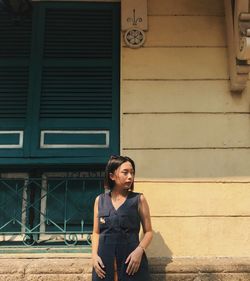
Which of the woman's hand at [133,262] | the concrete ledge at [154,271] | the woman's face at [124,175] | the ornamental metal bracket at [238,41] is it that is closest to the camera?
the woman's hand at [133,262]

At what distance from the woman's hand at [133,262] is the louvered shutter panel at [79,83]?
144cm

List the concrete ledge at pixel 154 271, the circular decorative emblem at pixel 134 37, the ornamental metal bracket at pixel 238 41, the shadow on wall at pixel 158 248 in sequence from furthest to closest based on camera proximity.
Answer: the circular decorative emblem at pixel 134 37 → the ornamental metal bracket at pixel 238 41 → the shadow on wall at pixel 158 248 → the concrete ledge at pixel 154 271

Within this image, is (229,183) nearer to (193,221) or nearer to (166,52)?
(193,221)

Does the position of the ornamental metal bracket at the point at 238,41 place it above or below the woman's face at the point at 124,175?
above

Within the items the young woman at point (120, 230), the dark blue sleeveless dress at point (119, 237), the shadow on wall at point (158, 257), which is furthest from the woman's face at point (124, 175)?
the shadow on wall at point (158, 257)

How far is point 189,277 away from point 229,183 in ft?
3.35

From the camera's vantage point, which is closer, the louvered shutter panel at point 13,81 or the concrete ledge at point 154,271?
the concrete ledge at point 154,271

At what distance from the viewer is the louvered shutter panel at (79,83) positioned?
4.43 metres

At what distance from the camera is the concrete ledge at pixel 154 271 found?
12.0 feet

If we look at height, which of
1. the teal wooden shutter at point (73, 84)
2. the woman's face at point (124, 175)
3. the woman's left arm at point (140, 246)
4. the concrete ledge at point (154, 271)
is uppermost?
the teal wooden shutter at point (73, 84)

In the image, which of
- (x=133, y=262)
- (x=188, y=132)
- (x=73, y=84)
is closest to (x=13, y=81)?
(x=73, y=84)

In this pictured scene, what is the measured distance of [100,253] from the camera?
10.5 feet

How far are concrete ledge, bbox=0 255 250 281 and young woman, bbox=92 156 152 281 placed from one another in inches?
20.3

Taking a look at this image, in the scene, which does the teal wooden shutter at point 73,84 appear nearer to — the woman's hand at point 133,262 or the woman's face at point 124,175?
the woman's face at point 124,175
